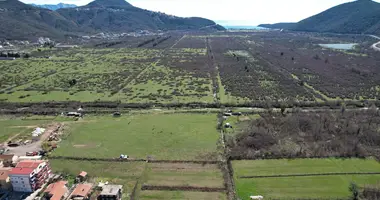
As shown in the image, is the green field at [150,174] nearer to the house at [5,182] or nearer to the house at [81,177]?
the house at [81,177]

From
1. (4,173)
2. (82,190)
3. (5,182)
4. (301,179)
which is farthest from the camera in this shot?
(301,179)

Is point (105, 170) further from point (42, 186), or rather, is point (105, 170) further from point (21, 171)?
point (21, 171)

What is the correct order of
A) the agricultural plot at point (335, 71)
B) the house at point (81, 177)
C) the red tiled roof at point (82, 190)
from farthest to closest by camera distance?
the agricultural plot at point (335, 71)
the house at point (81, 177)
the red tiled roof at point (82, 190)

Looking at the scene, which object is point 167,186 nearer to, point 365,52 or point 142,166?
point 142,166

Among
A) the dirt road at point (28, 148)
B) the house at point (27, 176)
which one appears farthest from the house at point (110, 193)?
the dirt road at point (28, 148)

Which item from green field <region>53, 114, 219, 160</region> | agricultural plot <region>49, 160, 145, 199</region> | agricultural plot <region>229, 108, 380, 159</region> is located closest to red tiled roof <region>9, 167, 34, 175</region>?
agricultural plot <region>49, 160, 145, 199</region>

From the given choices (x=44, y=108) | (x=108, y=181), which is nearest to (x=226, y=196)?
(x=108, y=181)

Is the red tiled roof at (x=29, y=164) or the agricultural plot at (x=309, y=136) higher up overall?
the red tiled roof at (x=29, y=164)

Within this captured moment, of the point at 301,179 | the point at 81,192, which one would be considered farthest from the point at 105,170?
the point at 301,179
